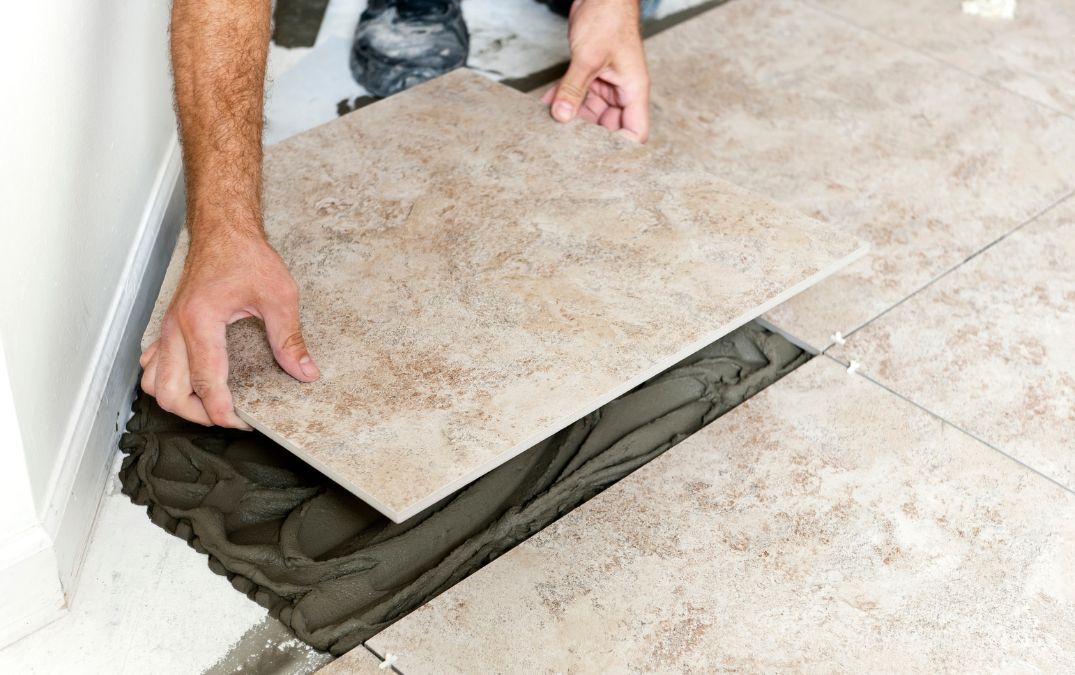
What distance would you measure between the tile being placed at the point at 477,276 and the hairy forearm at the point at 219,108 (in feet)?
0.64

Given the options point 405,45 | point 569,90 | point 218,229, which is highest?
point 218,229

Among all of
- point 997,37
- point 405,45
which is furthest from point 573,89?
point 997,37

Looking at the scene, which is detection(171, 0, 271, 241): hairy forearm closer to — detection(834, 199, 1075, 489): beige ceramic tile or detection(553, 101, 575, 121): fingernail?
detection(553, 101, 575, 121): fingernail

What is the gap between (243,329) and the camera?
5.47 feet

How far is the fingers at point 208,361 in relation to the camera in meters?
1.43

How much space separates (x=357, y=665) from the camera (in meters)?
1.47

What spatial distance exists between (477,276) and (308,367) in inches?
14.4

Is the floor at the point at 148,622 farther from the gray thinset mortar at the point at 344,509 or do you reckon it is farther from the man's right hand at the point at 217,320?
the man's right hand at the point at 217,320

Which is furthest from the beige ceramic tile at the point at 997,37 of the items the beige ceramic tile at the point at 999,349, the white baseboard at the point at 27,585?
the white baseboard at the point at 27,585

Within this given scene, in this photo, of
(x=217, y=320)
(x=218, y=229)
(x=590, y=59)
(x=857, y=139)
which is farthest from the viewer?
(x=857, y=139)

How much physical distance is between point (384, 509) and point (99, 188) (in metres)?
0.79

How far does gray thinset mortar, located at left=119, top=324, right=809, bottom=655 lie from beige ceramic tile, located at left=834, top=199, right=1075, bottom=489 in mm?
369

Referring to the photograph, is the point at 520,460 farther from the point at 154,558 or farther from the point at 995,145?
the point at 995,145

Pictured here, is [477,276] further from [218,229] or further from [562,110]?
[562,110]
